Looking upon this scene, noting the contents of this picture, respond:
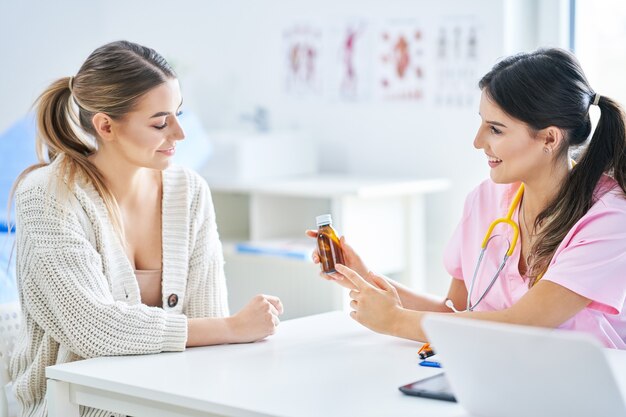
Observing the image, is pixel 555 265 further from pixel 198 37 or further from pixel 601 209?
pixel 198 37

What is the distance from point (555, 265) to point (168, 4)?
3.00 metres

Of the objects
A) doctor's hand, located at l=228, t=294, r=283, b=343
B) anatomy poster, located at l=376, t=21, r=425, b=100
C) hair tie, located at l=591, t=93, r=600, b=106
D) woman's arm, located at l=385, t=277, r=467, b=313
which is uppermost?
hair tie, located at l=591, t=93, r=600, b=106

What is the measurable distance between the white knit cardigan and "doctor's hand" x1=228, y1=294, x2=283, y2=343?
0.34 feet

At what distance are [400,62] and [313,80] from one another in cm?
43

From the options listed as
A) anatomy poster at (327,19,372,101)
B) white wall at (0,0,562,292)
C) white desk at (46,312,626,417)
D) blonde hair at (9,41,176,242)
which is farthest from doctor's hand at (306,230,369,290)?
anatomy poster at (327,19,372,101)

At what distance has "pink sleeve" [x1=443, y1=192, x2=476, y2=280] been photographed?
2.11m

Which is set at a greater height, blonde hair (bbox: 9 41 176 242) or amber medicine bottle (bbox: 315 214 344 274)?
blonde hair (bbox: 9 41 176 242)

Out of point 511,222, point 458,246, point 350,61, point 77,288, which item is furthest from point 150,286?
point 350,61

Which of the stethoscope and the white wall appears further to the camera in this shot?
the white wall

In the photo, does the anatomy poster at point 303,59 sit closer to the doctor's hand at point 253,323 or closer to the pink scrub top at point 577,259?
the pink scrub top at point 577,259

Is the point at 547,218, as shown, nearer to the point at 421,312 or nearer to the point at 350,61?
the point at 421,312

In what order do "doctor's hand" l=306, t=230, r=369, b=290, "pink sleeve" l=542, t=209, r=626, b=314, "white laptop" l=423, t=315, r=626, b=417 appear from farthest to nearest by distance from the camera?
"doctor's hand" l=306, t=230, r=369, b=290, "pink sleeve" l=542, t=209, r=626, b=314, "white laptop" l=423, t=315, r=626, b=417

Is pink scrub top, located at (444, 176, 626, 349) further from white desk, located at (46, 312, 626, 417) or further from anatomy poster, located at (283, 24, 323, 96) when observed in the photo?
anatomy poster, located at (283, 24, 323, 96)

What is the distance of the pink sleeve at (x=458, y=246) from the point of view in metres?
2.11
